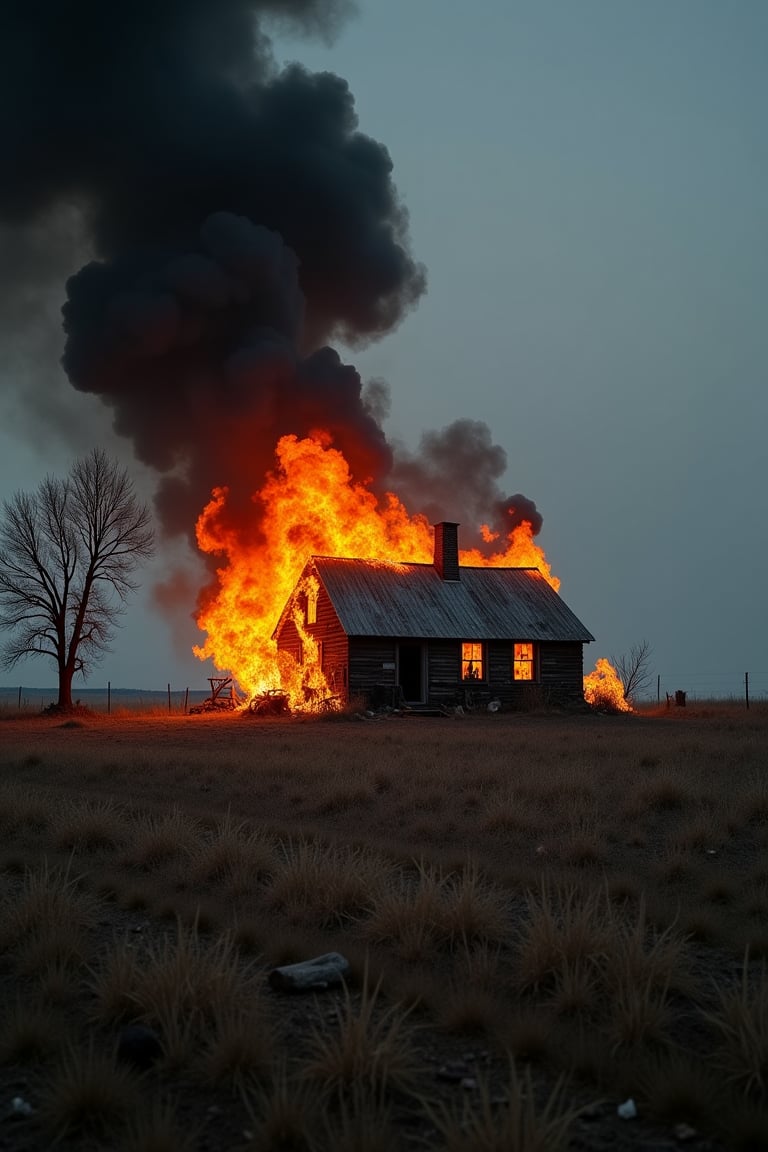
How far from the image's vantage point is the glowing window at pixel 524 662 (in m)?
36.2

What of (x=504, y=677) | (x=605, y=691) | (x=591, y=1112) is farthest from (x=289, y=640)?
(x=591, y=1112)

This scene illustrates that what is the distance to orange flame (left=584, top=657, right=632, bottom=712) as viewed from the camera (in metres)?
36.9

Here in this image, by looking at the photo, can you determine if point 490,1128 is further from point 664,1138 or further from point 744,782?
point 744,782

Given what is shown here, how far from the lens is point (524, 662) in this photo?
36.3m

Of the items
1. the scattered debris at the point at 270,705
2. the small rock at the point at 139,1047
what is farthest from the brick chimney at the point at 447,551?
the small rock at the point at 139,1047

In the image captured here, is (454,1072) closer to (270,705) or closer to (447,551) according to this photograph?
(270,705)

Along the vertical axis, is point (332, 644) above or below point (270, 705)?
above

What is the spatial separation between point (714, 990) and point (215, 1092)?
3124mm

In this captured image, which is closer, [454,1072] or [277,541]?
[454,1072]

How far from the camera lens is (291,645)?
37.8m

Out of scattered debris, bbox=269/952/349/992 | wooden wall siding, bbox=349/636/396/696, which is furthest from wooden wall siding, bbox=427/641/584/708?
scattered debris, bbox=269/952/349/992

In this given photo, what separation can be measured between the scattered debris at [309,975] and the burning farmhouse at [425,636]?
85.7 feet

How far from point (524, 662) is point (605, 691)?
12.4 ft

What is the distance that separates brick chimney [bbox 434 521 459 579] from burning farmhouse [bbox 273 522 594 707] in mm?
40
